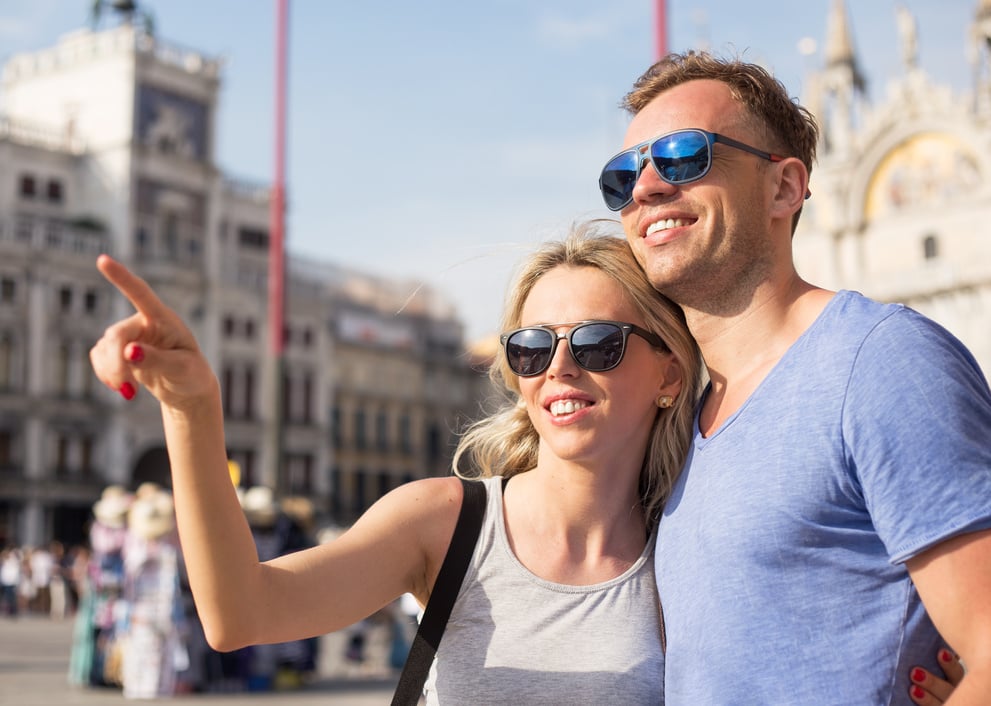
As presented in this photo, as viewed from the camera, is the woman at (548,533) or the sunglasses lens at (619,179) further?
the sunglasses lens at (619,179)

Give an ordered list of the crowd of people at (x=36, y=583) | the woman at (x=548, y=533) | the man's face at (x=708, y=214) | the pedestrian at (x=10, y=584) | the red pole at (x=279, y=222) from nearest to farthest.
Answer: the woman at (x=548, y=533) < the man's face at (x=708, y=214) < the red pole at (x=279, y=222) < the pedestrian at (x=10, y=584) < the crowd of people at (x=36, y=583)

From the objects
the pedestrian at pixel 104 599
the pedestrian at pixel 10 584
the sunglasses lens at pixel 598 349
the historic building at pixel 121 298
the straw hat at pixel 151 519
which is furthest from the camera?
the historic building at pixel 121 298

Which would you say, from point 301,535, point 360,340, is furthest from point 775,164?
point 360,340

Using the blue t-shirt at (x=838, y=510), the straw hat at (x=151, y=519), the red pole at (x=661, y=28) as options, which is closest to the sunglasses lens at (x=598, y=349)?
the blue t-shirt at (x=838, y=510)

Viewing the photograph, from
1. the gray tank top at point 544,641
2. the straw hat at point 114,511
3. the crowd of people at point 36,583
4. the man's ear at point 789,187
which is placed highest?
the man's ear at point 789,187

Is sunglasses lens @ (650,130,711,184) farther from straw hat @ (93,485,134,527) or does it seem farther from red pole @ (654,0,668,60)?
straw hat @ (93,485,134,527)

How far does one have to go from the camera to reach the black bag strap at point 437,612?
7.67 ft

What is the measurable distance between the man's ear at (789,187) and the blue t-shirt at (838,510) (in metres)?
0.31

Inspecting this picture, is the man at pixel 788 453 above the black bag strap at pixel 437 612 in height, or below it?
above

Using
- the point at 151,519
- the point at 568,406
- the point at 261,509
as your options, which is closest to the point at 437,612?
the point at 568,406

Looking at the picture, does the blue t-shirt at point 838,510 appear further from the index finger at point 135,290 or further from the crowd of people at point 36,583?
the crowd of people at point 36,583

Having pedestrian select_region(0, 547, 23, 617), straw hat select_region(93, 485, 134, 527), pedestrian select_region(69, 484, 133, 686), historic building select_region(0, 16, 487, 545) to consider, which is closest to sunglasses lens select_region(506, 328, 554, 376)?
pedestrian select_region(69, 484, 133, 686)

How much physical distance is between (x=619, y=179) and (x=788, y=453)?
734 mm

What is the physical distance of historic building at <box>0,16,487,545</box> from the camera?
114 ft
